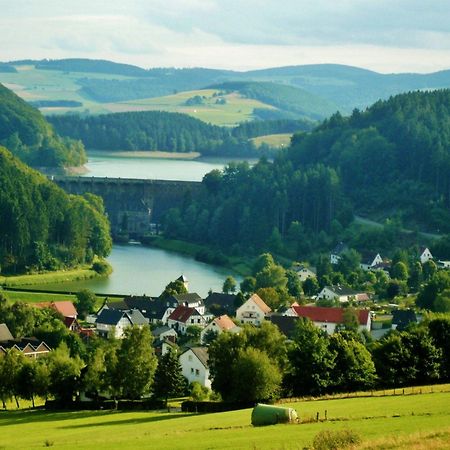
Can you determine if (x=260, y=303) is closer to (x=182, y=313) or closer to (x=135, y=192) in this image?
(x=182, y=313)

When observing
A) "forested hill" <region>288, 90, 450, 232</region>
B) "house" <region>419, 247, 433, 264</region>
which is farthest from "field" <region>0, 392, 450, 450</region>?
"forested hill" <region>288, 90, 450, 232</region>

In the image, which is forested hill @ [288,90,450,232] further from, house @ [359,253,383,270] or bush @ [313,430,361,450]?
bush @ [313,430,361,450]

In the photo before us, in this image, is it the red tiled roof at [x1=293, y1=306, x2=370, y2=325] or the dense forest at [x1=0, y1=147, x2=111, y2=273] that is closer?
the red tiled roof at [x1=293, y1=306, x2=370, y2=325]

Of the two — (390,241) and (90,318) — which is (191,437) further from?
(390,241)

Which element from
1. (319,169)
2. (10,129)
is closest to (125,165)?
(10,129)

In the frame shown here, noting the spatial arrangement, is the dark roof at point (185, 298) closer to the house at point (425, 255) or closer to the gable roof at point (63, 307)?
the gable roof at point (63, 307)

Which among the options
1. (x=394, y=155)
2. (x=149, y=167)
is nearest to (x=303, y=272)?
(x=394, y=155)
